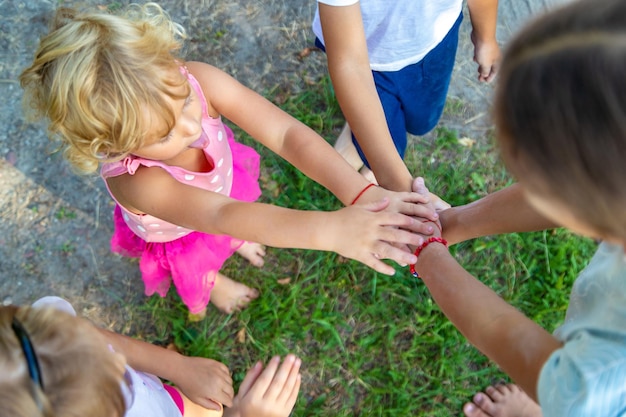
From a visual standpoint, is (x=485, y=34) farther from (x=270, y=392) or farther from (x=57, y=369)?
(x=57, y=369)

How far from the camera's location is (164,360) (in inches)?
75.6

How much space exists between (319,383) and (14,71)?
2.00 metres

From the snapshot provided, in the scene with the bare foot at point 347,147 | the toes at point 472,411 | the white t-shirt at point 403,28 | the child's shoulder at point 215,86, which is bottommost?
the toes at point 472,411

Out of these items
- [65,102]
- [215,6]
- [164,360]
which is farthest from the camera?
[215,6]

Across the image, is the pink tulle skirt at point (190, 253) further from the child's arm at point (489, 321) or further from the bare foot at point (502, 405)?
the bare foot at point (502, 405)

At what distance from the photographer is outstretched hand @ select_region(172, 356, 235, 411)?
6.39 feet

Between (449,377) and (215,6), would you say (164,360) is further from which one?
(215,6)

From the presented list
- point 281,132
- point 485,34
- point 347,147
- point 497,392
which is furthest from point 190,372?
point 485,34

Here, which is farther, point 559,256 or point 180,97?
point 559,256

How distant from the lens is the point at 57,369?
906 mm

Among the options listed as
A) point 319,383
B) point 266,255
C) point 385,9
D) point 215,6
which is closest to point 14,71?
point 215,6

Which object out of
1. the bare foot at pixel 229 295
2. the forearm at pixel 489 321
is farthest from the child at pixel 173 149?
the bare foot at pixel 229 295

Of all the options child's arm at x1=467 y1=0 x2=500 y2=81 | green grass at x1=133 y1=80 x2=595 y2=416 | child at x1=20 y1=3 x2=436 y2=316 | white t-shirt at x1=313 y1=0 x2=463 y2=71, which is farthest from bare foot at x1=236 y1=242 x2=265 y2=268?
child's arm at x1=467 y1=0 x2=500 y2=81

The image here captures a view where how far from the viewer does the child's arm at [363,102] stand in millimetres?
1711
